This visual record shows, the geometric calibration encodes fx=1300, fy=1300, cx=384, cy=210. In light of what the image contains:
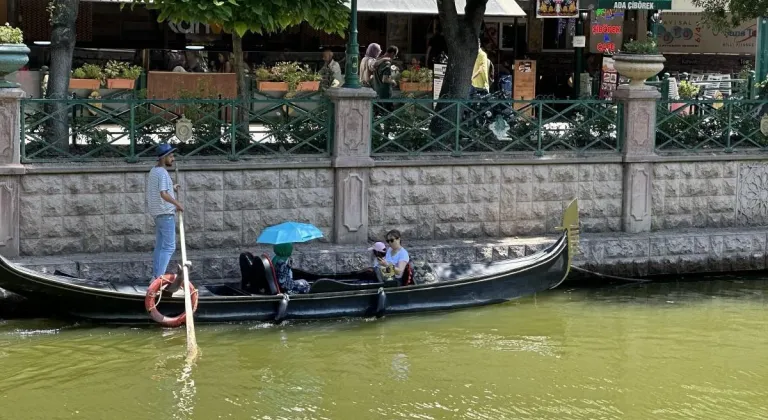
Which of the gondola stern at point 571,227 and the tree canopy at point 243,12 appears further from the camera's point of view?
the gondola stern at point 571,227

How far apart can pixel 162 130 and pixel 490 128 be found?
4.28 m

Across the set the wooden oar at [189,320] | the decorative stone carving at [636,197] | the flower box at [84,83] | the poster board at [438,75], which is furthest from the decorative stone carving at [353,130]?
the poster board at [438,75]

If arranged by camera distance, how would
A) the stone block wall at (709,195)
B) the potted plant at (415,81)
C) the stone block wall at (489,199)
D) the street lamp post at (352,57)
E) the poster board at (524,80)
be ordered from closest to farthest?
the street lamp post at (352,57), the stone block wall at (489,199), the stone block wall at (709,195), the potted plant at (415,81), the poster board at (524,80)

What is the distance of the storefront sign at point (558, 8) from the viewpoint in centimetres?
2365

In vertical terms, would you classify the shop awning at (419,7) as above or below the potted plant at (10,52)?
above

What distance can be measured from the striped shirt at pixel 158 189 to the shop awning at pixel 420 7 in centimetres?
819

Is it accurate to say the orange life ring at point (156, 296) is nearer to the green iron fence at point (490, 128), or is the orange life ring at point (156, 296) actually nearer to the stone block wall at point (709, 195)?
the green iron fence at point (490, 128)

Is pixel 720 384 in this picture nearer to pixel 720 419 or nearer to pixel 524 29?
pixel 720 419

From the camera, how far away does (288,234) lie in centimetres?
1452

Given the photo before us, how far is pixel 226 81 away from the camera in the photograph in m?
20.2

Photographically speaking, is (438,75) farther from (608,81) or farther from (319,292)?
(319,292)

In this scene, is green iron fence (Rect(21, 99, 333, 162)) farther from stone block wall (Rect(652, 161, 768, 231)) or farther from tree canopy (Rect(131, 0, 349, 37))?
stone block wall (Rect(652, 161, 768, 231))

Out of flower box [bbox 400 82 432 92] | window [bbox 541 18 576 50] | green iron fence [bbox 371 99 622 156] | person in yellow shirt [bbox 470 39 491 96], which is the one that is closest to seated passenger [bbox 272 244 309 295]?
green iron fence [bbox 371 99 622 156]

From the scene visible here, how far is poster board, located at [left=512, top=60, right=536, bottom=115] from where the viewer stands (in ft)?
79.7
